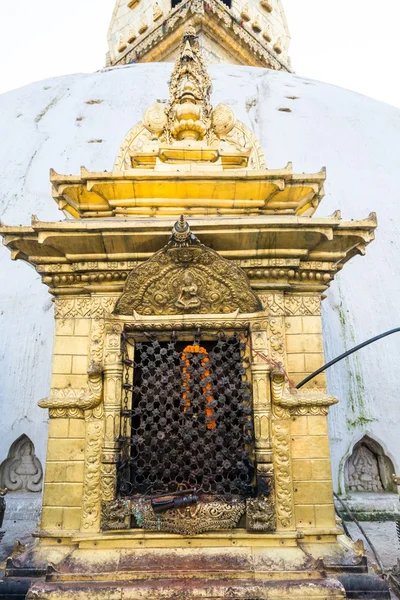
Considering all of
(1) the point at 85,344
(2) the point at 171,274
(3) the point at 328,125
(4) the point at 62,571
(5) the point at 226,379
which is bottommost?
(4) the point at 62,571

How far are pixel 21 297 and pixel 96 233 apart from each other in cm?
548

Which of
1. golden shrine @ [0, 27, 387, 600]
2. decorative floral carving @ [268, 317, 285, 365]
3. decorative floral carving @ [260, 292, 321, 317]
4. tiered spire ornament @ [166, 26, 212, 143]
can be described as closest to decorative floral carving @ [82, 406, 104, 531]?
golden shrine @ [0, 27, 387, 600]

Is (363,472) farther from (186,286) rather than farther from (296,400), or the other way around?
(186,286)

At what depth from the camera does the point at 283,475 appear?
137 inches

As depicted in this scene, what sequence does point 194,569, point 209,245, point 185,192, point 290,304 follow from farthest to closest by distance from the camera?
point 185,192 < point 290,304 < point 209,245 < point 194,569

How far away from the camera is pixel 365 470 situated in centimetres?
699

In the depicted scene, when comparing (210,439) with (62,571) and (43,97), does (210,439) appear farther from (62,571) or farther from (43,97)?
(43,97)

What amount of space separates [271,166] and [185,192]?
6.50 metres

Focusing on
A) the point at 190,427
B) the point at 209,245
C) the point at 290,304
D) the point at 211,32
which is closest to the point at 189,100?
the point at 209,245

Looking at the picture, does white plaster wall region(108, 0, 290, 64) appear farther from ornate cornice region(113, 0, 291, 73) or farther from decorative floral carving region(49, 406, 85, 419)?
decorative floral carving region(49, 406, 85, 419)

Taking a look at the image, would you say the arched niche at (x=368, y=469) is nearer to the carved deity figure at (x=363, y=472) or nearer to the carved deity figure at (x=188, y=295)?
the carved deity figure at (x=363, y=472)

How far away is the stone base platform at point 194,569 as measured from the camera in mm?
2953

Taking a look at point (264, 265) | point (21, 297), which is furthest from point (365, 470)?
point (21, 297)

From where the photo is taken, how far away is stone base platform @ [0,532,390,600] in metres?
2.95
